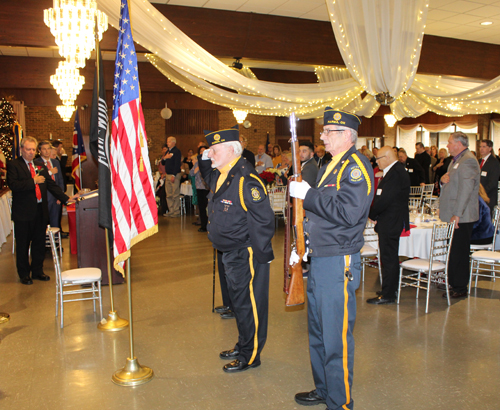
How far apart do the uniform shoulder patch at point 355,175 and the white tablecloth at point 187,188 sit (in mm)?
9142

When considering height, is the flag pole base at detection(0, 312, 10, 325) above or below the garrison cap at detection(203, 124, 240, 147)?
below

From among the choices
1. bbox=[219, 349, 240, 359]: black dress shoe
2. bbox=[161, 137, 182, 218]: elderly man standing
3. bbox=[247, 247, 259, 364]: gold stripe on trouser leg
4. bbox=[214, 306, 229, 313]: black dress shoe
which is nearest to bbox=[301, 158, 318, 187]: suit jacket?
bbox=[214, 306, 229, 313]: black dress shoe

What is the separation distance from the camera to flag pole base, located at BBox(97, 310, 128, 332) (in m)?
4.01

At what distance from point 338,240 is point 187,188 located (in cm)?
934

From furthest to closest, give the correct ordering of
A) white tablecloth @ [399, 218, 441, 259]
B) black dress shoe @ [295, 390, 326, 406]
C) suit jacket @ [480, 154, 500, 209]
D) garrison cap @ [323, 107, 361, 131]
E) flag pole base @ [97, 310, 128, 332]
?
suit jacket @ [480, 154, 500, 209]
white tablecloth @ [399, 218, 441, 259]
flag pole base @ [97, 310, 128, 332]
black dress shoe @ [295, 390, 326, 406]
garrison cap @ [323, 107, 361, 131]

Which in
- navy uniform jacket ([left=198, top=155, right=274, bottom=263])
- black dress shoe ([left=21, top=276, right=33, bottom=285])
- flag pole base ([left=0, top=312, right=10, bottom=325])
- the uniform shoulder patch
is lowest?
flag pole base ([left=0, top=312, right=10, bottom=325])

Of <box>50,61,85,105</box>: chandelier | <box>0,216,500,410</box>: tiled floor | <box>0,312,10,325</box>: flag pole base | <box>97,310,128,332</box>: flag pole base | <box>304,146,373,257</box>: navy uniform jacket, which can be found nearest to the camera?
<box>304,146,373,257</box>: navy uniform jacket

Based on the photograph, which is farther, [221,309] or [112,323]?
[221,309]

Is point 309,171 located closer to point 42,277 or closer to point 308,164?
point 308,164

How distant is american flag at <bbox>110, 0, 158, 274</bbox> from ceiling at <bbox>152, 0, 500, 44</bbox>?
4.02 m

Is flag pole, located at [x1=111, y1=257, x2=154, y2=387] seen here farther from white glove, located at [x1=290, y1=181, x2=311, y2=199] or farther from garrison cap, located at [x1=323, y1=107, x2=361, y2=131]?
garrison cap, located at [x1=323, y1=107, x2=361, y2=131]

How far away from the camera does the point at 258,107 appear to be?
21.7ft

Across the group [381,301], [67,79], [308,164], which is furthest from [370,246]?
[67,79]

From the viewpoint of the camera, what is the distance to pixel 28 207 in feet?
17.4
